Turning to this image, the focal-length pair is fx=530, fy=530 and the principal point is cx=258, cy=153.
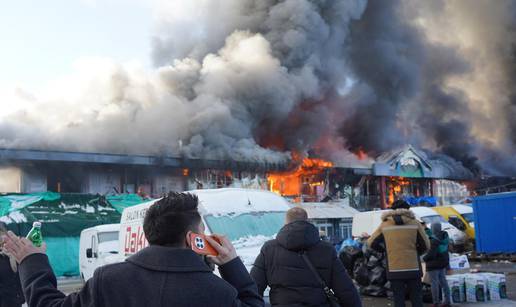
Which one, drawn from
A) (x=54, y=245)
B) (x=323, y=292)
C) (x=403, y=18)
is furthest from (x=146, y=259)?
(x=403, y=18)

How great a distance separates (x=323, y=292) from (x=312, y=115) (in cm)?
3704

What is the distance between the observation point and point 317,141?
4006cm

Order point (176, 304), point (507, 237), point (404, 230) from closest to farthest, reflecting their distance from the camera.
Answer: point (176, 304) < point (404, 230) < point (507, 237)

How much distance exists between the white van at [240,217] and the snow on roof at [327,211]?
12938mm

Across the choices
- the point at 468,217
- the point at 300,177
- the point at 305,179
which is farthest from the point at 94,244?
the point at 305,179

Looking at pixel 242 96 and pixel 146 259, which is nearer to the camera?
pixel 146 259

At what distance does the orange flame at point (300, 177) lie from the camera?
32.9 m

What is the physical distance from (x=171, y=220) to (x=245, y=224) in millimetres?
6119

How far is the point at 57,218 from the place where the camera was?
1673 centimetres

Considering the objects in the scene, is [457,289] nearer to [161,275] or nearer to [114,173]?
[161,275]

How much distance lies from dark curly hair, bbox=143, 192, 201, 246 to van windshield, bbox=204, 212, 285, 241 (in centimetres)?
562

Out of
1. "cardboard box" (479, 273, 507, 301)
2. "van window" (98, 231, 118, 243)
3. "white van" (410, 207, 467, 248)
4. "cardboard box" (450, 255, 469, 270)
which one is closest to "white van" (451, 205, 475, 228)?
"white van" (410, 207, 467, 248)

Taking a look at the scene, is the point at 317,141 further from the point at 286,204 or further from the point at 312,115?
the point at 286,204

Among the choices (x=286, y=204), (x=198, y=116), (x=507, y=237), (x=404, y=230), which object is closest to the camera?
(x=404, y=230)
